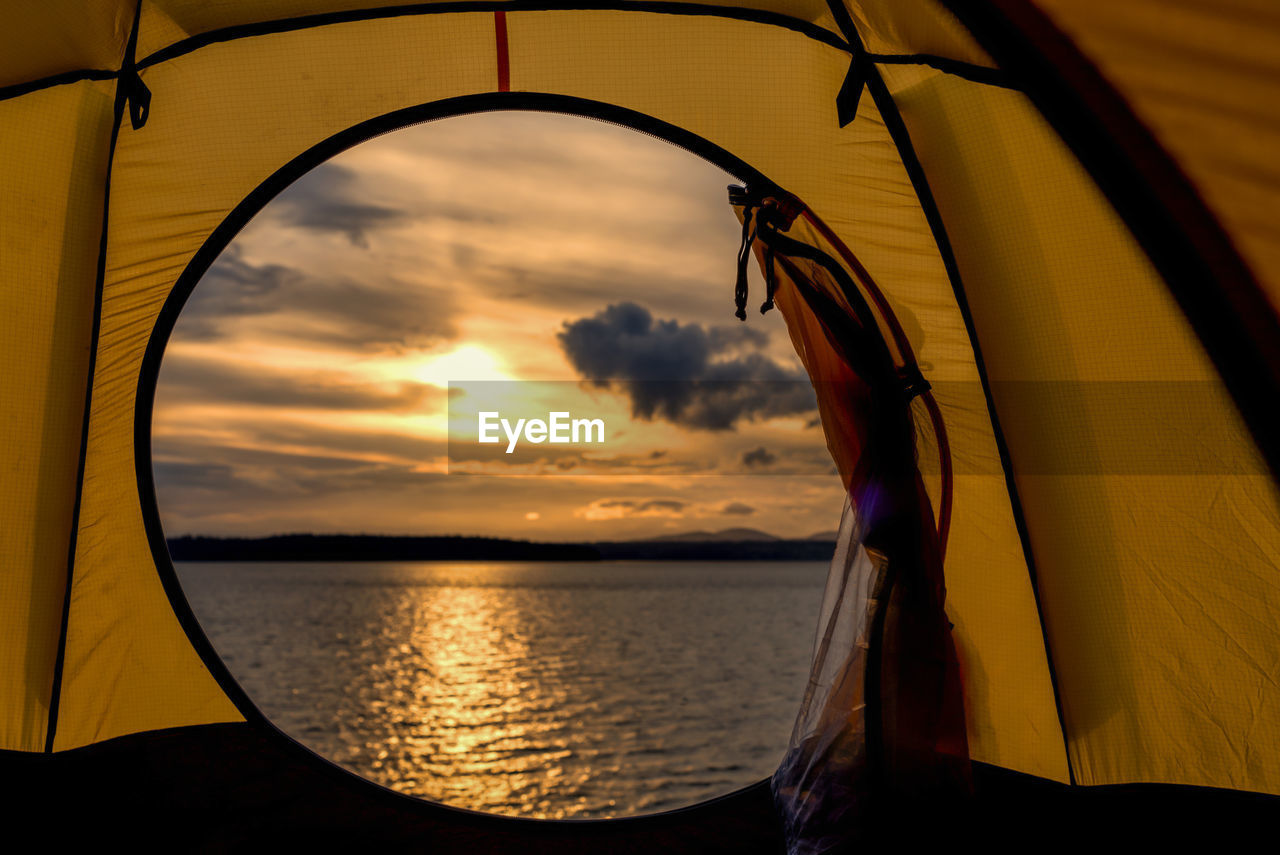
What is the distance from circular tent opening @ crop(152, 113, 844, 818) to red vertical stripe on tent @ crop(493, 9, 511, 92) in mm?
11776

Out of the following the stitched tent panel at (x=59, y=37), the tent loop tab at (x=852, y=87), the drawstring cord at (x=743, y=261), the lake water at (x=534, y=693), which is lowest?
the lake water at (x=534, y=693)

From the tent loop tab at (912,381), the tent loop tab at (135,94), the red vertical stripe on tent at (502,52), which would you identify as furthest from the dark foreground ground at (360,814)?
the red vertical stripe on tent at (502,52)

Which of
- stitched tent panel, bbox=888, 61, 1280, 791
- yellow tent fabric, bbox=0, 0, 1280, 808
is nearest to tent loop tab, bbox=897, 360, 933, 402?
yellow tent fabric, bbox=0, 0, 1280, 808

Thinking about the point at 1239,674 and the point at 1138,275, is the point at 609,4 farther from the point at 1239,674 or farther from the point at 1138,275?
the point at 1239,674

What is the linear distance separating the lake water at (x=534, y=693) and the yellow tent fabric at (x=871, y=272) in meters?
5.30

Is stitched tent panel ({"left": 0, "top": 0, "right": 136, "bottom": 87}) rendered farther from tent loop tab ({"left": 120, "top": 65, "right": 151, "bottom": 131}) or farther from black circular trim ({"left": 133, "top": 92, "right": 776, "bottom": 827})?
black circular trim ({"left": 133, "top": 92, "right": 776, "bottom": 827})

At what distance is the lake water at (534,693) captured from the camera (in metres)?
12.0

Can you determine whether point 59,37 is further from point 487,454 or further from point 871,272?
point 487,454

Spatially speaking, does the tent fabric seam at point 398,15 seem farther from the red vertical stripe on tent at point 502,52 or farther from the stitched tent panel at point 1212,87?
the stitched tent panel at point 1212,87

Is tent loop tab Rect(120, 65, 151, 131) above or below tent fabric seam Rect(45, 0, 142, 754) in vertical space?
above

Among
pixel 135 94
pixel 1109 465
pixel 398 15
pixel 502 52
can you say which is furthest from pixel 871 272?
pixel 135 94

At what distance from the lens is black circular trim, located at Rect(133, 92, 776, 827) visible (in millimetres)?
2387

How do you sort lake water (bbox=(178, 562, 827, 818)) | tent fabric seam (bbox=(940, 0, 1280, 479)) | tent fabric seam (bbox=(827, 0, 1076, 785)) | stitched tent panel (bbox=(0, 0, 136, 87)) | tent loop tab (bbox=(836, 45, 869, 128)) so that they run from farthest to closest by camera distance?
lake water (bbox=(178, 562, 827, 818)) < tent fabric seam (bbox=(827, 0, 1076, 785)) < tent loop tab (bbox=(836, 45, 869, 128)) < stitched tent panel (bbox=(0, 0, 136, 87)) < tent fabric seam (bbox=(940, 0, 1280, 479))

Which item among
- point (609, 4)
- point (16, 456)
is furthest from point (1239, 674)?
point (16, 456)
